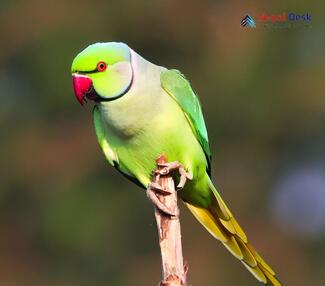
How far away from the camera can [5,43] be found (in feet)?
41.3

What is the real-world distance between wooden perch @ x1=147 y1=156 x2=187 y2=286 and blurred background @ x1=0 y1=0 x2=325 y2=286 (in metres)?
6.70

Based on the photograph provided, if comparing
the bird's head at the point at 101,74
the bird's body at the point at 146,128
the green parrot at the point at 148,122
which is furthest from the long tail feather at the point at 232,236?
the bird's head at the point at 101,74

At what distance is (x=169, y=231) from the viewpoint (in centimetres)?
389

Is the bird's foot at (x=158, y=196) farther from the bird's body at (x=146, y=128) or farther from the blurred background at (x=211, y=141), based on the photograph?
the blurred background at (x=211, y=141)

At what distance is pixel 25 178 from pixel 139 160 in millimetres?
7894

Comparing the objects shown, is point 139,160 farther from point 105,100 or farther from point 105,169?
point 105,169

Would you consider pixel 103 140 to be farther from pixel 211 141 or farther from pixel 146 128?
pixel 211 141

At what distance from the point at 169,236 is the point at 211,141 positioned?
6998 mm

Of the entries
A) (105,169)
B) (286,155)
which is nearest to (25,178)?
(105,169)

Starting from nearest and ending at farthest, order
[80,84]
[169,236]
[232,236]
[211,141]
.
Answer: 1. [169,236]
2. [80,84]
3. [232,236]
4. [211,141]

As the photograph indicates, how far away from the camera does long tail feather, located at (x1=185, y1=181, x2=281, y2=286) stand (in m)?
4.31

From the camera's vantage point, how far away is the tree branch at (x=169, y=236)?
3.72m

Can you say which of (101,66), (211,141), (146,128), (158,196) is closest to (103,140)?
(146,128)

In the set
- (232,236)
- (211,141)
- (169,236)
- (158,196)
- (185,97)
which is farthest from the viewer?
(211,141)
